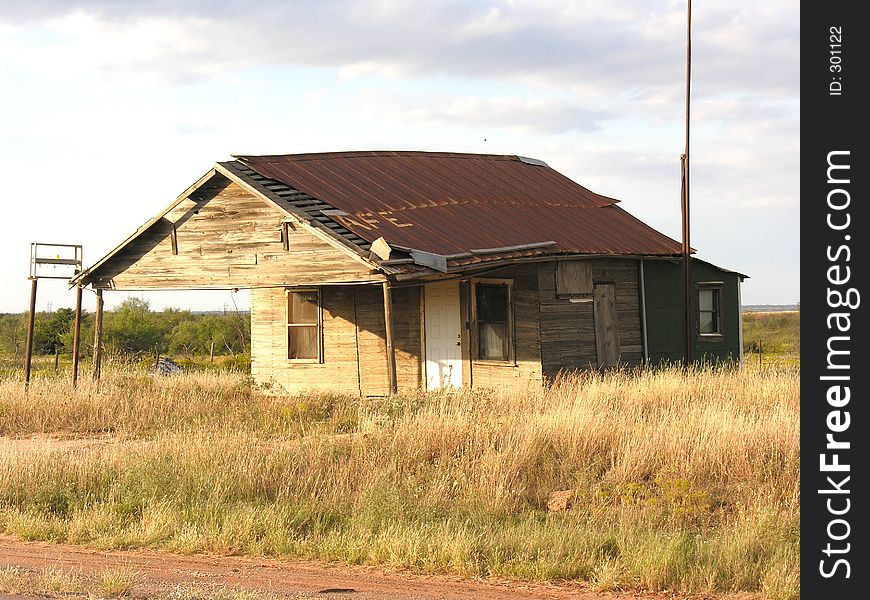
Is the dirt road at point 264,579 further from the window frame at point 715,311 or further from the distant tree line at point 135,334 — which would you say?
the distant tree line at point 135,334

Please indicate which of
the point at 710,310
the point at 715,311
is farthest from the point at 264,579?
the point at 715,311

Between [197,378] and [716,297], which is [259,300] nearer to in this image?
[197,378]

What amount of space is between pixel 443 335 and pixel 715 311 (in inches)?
269

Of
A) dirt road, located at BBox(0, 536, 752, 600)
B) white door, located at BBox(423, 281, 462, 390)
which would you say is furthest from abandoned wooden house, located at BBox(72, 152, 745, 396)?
dirt road, located at BBox(0, 536, 752, 600)

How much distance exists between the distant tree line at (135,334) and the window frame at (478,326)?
2589 cm

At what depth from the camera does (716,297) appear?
74.4 feet

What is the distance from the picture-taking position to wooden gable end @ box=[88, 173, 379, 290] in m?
17.8

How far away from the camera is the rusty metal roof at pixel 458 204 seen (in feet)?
59.1

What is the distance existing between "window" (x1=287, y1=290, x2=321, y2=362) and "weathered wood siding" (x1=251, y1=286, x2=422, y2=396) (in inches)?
4.9

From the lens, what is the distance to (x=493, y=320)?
18906mm

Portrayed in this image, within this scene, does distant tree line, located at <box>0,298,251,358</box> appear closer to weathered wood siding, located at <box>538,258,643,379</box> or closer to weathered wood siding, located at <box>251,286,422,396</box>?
weathered wood siding, located at <box>251,286,422,396</box>

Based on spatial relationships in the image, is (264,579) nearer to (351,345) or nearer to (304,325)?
(351,345)
